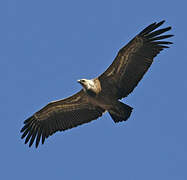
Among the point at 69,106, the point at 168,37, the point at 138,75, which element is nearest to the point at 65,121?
the point at 69,106

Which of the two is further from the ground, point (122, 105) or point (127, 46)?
point (127, 46)

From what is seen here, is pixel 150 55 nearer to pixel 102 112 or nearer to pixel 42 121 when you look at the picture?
pixel 102 112

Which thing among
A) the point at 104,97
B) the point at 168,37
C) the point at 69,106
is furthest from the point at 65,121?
the point at 168,37

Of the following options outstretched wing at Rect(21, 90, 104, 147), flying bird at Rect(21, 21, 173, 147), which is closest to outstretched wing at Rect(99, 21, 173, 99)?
flying bird at Rect(21, 21, 173, 147)

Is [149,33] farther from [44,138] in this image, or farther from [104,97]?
[44,138]

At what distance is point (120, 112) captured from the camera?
63.1ft

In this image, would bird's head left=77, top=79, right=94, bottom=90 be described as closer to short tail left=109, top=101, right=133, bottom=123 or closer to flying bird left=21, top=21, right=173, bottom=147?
flying bird left=21, top=21, right=173, bottom=147

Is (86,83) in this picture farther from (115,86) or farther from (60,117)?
(60,117)

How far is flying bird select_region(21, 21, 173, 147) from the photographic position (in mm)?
18719

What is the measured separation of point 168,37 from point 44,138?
5.97m

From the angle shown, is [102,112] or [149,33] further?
[102,112]

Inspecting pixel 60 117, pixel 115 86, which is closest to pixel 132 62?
pixel 115 86

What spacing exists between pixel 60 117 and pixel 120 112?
2617 millimetres

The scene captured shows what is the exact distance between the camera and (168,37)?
18.5 m
